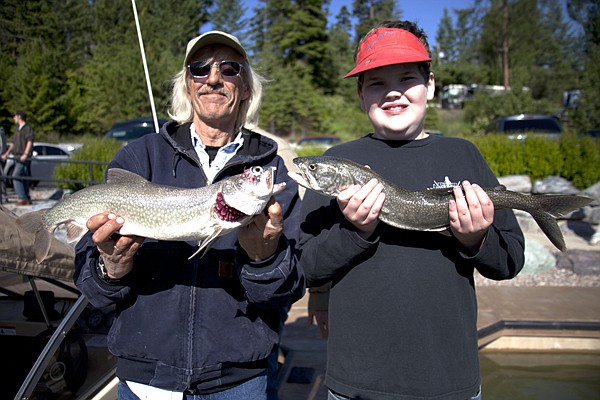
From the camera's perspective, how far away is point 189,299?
2.25 metres

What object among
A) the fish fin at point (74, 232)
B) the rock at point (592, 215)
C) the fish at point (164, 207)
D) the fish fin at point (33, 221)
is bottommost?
the rock at point (592, 215)

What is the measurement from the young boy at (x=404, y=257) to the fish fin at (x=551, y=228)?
20cm

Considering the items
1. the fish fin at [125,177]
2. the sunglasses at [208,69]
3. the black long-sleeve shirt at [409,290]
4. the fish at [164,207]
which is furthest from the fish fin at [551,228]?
the fish fin at [125,177]

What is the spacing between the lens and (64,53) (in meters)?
41.1

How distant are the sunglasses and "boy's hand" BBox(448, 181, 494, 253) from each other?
1324mm

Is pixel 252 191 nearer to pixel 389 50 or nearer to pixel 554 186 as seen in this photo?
pixel 389 50

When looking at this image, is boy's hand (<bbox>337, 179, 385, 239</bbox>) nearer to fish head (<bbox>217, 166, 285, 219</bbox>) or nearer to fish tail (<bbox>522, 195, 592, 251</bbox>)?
fish head (<bbox>217, 166, 285, 219</bbox>)

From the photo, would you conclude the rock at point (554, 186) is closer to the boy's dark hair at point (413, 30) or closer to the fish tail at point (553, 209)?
the fish tail at point (553, 209)

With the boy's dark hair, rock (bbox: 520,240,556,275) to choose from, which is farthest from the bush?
the boy's dark hair

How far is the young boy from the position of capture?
2.10 meters

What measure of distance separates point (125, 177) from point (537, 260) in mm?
7057

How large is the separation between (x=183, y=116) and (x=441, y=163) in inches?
56.4

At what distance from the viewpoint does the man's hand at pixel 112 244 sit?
215 cm

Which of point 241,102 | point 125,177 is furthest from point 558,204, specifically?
point 125,177
